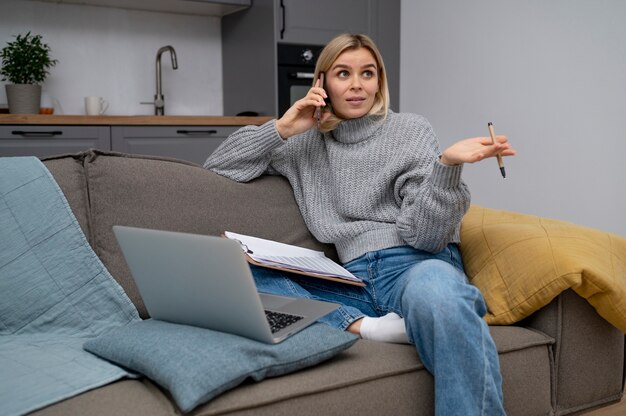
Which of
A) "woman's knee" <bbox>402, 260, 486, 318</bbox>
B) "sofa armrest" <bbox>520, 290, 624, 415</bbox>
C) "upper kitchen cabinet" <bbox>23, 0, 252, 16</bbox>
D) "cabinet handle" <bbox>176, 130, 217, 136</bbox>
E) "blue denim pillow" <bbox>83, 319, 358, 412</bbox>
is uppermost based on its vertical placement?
"upper kitchen cabinet" <bbox>23, 0, 252, 16</bbox>

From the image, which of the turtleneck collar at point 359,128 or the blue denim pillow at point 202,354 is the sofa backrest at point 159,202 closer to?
the turtleneck collar at point 359,128

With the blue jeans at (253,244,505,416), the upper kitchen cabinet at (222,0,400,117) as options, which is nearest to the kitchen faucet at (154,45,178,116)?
the upper kitchen cabinet at (222,0,400,117)

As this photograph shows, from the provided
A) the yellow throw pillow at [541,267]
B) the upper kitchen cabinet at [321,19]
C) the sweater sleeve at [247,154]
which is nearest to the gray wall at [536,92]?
the upper kitchen cabinet at [321,19]

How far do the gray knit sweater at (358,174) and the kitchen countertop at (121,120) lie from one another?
148 centimetres

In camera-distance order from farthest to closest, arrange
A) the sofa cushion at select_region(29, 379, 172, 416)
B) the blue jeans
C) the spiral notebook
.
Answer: the spiral notebook → the blue jeans → the sofa cushion at select_region(29, 379, 172, 416)

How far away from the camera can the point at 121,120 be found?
136 inches

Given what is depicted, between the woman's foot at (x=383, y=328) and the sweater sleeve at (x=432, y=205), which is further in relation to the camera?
the sweater sleeve at (x=432, y=205)

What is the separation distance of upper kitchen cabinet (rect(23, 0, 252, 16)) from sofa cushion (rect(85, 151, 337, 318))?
2.15m

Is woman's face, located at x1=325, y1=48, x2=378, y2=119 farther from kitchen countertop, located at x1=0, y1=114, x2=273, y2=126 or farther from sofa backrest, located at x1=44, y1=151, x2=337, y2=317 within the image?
kitchen countertop, located at x1=0, y1=114, x2=273, y2=126

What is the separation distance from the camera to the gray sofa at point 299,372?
4.41 ft

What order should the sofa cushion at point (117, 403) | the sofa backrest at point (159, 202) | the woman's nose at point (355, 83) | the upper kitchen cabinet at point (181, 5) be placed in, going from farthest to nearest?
the upper kitchen cabinet at point (181, 5) → the woman's nose at point (355, 83) → the sofa backrest at point (159, 202) → the sofa cushion at point (117, 403)

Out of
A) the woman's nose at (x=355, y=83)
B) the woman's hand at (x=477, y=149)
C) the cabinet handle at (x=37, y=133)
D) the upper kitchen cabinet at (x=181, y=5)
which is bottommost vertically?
the cabinet handle at (x=37, y=133)

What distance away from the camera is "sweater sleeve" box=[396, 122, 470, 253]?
173 centimetres

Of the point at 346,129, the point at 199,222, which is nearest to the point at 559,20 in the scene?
the point at 346,129
